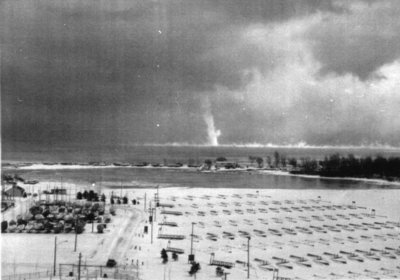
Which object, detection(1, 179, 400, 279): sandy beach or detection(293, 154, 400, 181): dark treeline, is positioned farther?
detection(293, 154, 400, 181): dark treeline

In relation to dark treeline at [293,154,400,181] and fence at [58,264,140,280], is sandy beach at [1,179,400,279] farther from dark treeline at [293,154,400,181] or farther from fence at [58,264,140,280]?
dark treeline at [293,154,400,181]

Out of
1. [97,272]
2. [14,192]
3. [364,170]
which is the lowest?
[97,272]

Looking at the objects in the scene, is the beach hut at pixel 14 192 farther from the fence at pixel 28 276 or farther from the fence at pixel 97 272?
the fence at pixel 28 276

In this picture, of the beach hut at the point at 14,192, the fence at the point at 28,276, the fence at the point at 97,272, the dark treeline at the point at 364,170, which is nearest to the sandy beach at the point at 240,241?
the fence at the point at 97,272

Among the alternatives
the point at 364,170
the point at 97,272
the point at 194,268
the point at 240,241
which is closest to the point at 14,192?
the point at 240,241

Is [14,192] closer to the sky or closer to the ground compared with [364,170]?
closer to the ground

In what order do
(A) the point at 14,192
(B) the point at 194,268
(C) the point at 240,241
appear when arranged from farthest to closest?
(A) the point at 14,192 → (C) the point at 240,241 → (B) the point at 194,268

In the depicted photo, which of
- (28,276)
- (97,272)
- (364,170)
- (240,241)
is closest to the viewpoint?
(28,276)

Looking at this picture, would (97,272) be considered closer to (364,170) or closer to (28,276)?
(28,276)

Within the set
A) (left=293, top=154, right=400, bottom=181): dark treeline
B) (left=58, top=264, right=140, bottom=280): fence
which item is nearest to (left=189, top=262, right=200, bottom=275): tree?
(left=58, top=264, right=140, bottom=280): fence

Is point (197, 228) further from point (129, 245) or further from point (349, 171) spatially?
point (349, 171)

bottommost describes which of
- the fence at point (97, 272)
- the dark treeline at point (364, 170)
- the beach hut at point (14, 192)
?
the fence at point (97, 272)

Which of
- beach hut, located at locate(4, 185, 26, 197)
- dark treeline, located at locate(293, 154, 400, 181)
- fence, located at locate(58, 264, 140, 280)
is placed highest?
dark treeline, located at locate(293, 154, 400, 181)
